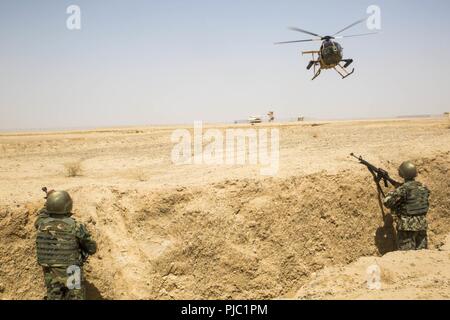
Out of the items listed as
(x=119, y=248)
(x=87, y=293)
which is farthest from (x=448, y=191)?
(x=87, y=293)

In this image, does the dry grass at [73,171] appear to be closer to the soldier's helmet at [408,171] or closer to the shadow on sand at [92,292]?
the shadow on sand at [92,292]

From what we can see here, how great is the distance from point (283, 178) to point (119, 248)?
401 cm

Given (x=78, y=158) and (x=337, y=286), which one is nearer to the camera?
(x=337, y=286)

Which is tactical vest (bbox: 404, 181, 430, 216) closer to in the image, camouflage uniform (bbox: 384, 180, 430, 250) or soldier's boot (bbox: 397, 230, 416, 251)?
camouflage uniform (bbox: 384, 180, 430, 250)

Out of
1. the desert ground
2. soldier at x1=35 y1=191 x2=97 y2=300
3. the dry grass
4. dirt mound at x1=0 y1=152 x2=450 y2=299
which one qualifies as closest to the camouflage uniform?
the desert ground

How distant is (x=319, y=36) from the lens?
2078cm

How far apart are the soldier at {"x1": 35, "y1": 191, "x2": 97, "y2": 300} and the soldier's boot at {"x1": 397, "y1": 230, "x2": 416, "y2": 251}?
23.0ft

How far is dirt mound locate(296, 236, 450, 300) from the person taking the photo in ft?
19.6

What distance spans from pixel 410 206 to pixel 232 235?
4146mm

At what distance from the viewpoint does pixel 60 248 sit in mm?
5832

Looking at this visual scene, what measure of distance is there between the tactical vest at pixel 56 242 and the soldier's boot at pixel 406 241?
23.7ft

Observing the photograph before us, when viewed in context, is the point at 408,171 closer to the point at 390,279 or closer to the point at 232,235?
the point at 390,279
